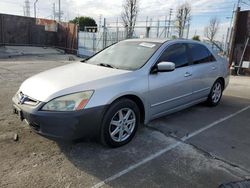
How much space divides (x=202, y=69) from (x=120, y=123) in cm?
243

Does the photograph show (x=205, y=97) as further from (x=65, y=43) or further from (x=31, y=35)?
(x=31, y=35)

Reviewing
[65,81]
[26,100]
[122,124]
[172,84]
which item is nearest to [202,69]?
[172,84]

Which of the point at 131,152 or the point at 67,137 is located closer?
the point at 67,137

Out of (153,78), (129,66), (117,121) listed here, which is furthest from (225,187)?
(129,66)

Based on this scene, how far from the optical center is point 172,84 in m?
4.24

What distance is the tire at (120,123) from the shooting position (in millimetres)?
3336

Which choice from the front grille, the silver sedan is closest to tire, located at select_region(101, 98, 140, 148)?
the silver sedan

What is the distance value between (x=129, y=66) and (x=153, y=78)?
422 mm

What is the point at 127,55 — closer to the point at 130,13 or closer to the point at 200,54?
the point at 200,54

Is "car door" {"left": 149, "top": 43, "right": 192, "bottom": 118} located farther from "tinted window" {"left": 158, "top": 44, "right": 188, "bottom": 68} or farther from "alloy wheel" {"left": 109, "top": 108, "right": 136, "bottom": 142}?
"alloy wheel" {"left": 109, "top": 108, "right": 136, "bottom": 142}

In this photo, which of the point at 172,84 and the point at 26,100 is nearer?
the point at 26,100

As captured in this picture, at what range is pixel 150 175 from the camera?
9.75 ft

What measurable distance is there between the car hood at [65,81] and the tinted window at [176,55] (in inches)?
36.8

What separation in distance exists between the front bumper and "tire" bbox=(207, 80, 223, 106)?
3301 mm
